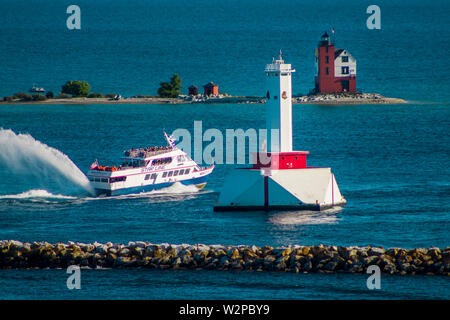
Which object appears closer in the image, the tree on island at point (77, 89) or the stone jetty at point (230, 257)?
the stone jetty at point (230, 257)

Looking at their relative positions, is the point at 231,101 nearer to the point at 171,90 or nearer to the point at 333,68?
the point at 171,90

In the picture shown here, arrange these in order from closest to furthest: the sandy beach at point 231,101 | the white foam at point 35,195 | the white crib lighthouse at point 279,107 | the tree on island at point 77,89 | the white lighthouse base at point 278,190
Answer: the white lighthouse base at point 278,190 < the white crib lighthouse at point 279,107 < the white foam at point 35,195 < the sandy beach at point 231,101 < the tree on island at point 77,89

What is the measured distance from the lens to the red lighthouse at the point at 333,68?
4872 inches

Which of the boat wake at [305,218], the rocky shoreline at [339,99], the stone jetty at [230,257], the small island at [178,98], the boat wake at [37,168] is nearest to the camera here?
the stone jetty at [230,257]

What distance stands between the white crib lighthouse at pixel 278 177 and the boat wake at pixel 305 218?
0.63 m

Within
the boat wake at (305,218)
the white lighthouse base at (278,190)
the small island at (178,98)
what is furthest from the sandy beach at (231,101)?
the boat wake at (305,218)

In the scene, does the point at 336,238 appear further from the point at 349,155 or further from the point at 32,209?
the point at 349,155

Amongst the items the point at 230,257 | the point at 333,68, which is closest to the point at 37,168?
the point at 230,257

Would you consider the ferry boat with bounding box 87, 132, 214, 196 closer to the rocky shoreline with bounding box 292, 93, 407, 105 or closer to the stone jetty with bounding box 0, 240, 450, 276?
the stone jetty with bounding box 0, 240, 450, 276

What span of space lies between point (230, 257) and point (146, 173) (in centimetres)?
2049

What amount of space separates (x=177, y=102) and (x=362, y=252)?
302ft

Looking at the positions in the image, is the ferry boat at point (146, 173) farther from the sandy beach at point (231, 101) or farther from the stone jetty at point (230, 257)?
the sandy beach at point (231, 101)

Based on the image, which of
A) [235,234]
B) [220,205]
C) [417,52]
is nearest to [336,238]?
[235,234]

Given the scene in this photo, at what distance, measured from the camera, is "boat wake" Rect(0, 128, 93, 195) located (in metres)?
59.9
